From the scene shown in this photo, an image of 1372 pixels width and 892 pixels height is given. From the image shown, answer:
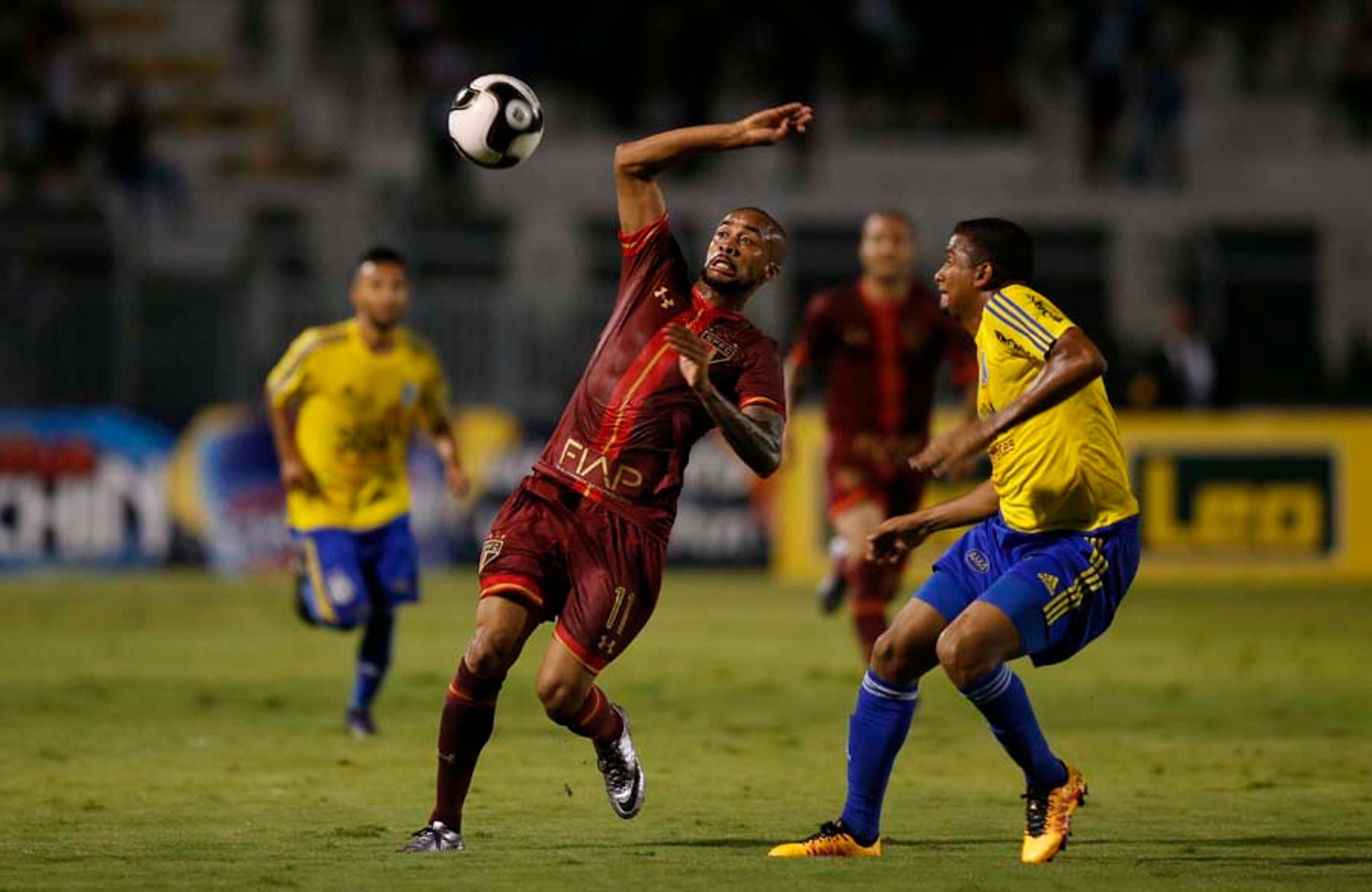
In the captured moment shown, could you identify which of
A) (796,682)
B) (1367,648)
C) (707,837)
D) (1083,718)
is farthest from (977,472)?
(707,837)

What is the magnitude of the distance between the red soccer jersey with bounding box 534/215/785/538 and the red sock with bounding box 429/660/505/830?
789mm

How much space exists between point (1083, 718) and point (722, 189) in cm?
1796

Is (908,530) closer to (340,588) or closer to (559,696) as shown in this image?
(559,696)

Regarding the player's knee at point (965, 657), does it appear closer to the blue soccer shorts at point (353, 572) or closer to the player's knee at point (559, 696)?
the player's knee at point (559, 696)

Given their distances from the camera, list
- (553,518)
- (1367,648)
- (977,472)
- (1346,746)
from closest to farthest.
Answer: (553,518), (1346,746), (1367,648), (977,472)

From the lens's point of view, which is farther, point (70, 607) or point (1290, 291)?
point (1290, 291)

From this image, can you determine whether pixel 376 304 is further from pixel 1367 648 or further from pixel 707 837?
pixel 1367 648

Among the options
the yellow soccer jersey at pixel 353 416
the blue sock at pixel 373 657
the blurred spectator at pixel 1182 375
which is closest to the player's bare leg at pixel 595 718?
the blue sock at pixel 373 657

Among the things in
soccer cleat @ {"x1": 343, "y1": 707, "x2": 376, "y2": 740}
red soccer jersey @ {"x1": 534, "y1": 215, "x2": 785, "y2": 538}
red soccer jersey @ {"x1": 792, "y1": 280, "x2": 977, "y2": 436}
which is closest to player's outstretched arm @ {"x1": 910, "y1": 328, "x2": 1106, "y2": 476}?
red soccer jersey @ {"x1": 534, "y1": 215, "x2": 785, "y2": 538}

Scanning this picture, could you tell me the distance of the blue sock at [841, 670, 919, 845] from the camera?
331 inches

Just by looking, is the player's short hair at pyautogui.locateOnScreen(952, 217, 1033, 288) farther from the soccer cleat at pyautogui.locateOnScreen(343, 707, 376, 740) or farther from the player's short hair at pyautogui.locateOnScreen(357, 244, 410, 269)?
the soccer cleat at pyautogui.locateOnScreen(343, 707, 376, 740)

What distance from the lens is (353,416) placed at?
512 inches

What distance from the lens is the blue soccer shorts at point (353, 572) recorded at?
12.6m

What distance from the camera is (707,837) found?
29.4 feet
